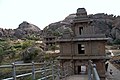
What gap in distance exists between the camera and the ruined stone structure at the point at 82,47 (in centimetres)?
2234

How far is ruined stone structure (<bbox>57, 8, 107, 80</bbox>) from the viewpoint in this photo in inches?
880

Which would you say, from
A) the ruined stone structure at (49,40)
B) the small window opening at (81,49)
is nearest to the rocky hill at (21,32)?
the ruined stone structure at (49,40)

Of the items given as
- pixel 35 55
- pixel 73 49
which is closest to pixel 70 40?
pixel 73 49

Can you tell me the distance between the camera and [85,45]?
75.1 ft

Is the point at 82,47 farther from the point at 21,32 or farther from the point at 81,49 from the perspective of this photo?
the point at 21,32

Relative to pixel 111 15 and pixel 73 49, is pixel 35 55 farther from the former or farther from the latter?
pixel 111 15

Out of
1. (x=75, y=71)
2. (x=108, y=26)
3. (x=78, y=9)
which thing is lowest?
(x=75, y=71)

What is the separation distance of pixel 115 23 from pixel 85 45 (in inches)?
2245

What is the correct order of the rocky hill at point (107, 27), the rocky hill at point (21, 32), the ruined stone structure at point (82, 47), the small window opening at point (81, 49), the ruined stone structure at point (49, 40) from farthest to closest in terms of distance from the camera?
the rocky hill at point (21, 32) < the rocky hill at point (107, 27) < the ruined stone structure at point (49, 40) < the small window opening at point (81, 49) < the ruined stone structure at point (82, 47)

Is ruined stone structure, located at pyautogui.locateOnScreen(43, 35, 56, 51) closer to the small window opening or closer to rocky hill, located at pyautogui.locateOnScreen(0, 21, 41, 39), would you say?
rocky hill, located at pyautogui.locateOnScreen(0, 21, 41, 39)

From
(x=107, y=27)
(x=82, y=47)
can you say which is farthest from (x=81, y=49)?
(x=107, y=27)

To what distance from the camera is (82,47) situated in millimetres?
24250

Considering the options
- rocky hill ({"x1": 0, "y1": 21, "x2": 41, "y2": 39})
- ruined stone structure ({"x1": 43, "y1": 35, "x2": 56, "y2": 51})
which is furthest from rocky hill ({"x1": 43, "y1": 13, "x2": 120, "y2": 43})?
rocky hill ({"x1": 0, "y1": 21, "x2": 41, "y2": 39})

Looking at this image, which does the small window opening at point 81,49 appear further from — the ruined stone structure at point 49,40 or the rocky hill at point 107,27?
the rocky hill at point 107,27
